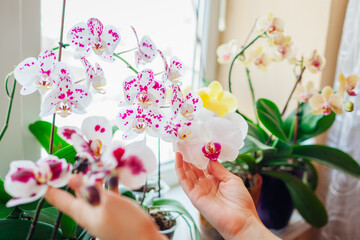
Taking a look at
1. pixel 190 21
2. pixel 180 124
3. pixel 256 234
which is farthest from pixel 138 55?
pixel 190 21

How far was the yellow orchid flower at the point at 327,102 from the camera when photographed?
914 mm

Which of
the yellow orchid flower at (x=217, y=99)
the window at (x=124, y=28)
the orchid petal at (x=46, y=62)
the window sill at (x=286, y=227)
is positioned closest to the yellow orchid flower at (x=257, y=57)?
the window at (x=124, y=28)

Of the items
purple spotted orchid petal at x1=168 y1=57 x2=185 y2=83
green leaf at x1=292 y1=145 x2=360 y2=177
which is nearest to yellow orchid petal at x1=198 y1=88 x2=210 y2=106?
purple spotted orchid petal at x1=168 y1=57 x2=185 y2=83

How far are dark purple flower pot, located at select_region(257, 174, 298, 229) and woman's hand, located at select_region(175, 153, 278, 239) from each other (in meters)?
0.48

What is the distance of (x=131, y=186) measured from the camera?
397 millimetres

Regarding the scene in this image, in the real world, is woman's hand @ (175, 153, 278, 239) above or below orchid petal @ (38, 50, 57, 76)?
below

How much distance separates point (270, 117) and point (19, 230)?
2.27 ft

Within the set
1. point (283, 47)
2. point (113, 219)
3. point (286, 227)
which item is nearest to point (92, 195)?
point (113, 219)

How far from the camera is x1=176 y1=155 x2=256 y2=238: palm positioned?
0.64 metres

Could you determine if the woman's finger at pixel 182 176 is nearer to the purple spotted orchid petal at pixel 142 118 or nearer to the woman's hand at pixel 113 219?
the purple spotted orchid petal at pixel 142 118

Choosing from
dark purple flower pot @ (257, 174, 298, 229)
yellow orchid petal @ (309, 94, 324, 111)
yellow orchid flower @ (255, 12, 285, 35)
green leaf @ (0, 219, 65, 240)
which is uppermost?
yellow orchid flower @ (255, 12, 285, 35)

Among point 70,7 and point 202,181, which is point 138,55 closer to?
point 202,181

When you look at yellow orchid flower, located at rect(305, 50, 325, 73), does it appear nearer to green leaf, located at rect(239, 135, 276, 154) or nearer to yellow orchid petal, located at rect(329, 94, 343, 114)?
yellow orchid petal, located at rect(329, 94, 343, 114)

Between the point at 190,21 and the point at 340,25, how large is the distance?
0.60 metres
